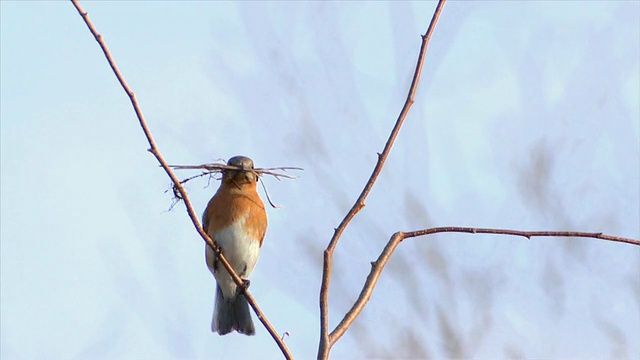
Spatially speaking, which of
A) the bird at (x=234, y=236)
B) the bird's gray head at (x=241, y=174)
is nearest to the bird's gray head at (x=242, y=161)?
the bird's gray head at (x=241, y=174)

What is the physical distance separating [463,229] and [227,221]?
279 centimetres

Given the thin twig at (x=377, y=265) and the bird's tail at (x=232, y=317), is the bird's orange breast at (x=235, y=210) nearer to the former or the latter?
the bird's tail at (x=232, y=317)

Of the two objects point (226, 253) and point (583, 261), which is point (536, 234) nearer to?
point (226, 253)

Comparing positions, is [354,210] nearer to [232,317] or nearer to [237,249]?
[237,249]

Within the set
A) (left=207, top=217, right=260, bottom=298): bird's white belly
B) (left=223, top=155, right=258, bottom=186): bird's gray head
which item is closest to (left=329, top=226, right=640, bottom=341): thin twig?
(left=223, top=155, right=258, bottom=186): bird's gray head

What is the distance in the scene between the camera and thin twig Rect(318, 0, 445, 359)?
2.55 m

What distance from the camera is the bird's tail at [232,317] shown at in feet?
18.6

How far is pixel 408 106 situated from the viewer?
2891mm

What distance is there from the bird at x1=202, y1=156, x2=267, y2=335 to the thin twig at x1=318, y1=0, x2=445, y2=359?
241cm

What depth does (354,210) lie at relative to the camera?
9.27 ft

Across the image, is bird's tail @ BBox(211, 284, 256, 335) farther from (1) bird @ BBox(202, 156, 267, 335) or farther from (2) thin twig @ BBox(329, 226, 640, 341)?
(2) thin twig @ BBox(329, 226, 640, 341)

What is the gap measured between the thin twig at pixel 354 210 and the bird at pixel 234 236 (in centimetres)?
241

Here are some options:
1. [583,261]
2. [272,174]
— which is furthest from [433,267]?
[272,174]

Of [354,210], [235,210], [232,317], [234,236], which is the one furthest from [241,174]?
[354,210]
